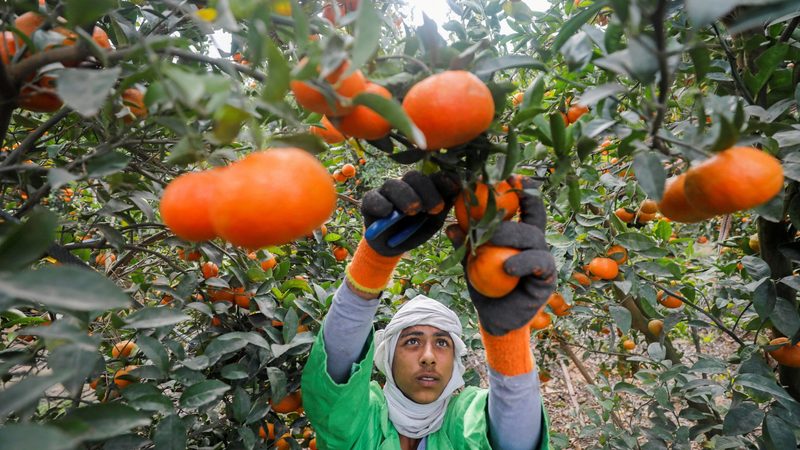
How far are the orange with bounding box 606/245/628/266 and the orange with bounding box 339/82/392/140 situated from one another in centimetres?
134

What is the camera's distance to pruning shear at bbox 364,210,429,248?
3.54 feet

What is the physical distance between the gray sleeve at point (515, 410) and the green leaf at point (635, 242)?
582 mm

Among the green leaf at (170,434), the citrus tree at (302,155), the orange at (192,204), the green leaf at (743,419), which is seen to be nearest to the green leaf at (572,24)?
the citrus tree at (302,155)

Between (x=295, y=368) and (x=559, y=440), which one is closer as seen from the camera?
(x=295, y=368)

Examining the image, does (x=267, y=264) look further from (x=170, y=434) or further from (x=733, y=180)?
(x=733, y=180)

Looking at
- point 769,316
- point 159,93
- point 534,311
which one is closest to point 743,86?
Answer: point 769,316

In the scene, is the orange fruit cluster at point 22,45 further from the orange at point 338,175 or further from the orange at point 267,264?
the orange at point 338,175

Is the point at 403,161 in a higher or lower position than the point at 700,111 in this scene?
lower

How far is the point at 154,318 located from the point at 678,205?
1030mm

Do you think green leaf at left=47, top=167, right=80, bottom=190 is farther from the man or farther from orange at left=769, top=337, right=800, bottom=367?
orange at left=769, top=337, right=800, bottom=367

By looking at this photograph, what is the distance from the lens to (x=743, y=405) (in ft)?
4.64

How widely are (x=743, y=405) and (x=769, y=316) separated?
0.95 feet

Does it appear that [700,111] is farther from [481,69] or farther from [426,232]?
[426,232]

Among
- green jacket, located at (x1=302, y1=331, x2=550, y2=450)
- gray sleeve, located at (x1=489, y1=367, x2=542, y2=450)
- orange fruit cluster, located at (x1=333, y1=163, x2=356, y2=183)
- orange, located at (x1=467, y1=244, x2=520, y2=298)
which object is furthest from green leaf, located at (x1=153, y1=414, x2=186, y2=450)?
orange fruit cluster, located at (x1=333, y1=163, x2=356, y2=183)
